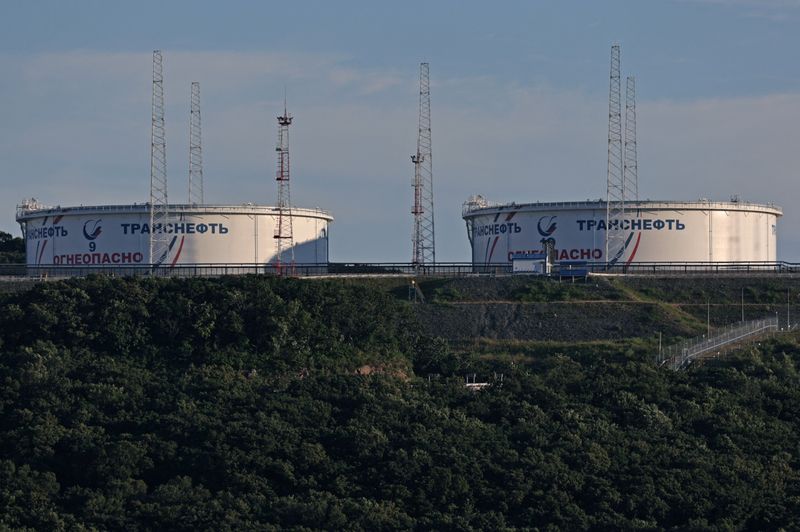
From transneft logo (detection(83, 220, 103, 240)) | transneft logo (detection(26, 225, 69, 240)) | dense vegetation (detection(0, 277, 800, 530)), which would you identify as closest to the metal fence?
dense vegetation (detection(0, 277, 800, 530))

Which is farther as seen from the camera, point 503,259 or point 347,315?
point 503,259

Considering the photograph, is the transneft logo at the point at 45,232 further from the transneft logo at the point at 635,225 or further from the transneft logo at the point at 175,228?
the transneft logo at the point at 635,225

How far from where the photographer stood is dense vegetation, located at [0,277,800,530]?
64.1m

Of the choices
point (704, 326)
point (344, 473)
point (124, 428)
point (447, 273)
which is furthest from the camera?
point (447, 273)

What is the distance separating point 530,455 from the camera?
68250 millimetres

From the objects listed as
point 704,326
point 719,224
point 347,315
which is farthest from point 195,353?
point 719,224

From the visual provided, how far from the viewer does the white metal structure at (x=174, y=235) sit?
110 m

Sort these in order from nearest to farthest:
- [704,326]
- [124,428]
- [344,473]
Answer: [344,473]
[124,428]
[704,326]

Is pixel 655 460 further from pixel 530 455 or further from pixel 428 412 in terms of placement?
pixel 428 412

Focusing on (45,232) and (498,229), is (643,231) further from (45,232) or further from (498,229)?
(45,232)

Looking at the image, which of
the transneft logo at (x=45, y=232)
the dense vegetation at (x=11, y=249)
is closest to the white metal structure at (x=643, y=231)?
the transneft logo at (x=45, y=232)

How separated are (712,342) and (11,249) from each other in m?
67.2

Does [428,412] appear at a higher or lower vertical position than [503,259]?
lower

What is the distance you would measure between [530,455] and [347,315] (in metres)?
20.4
